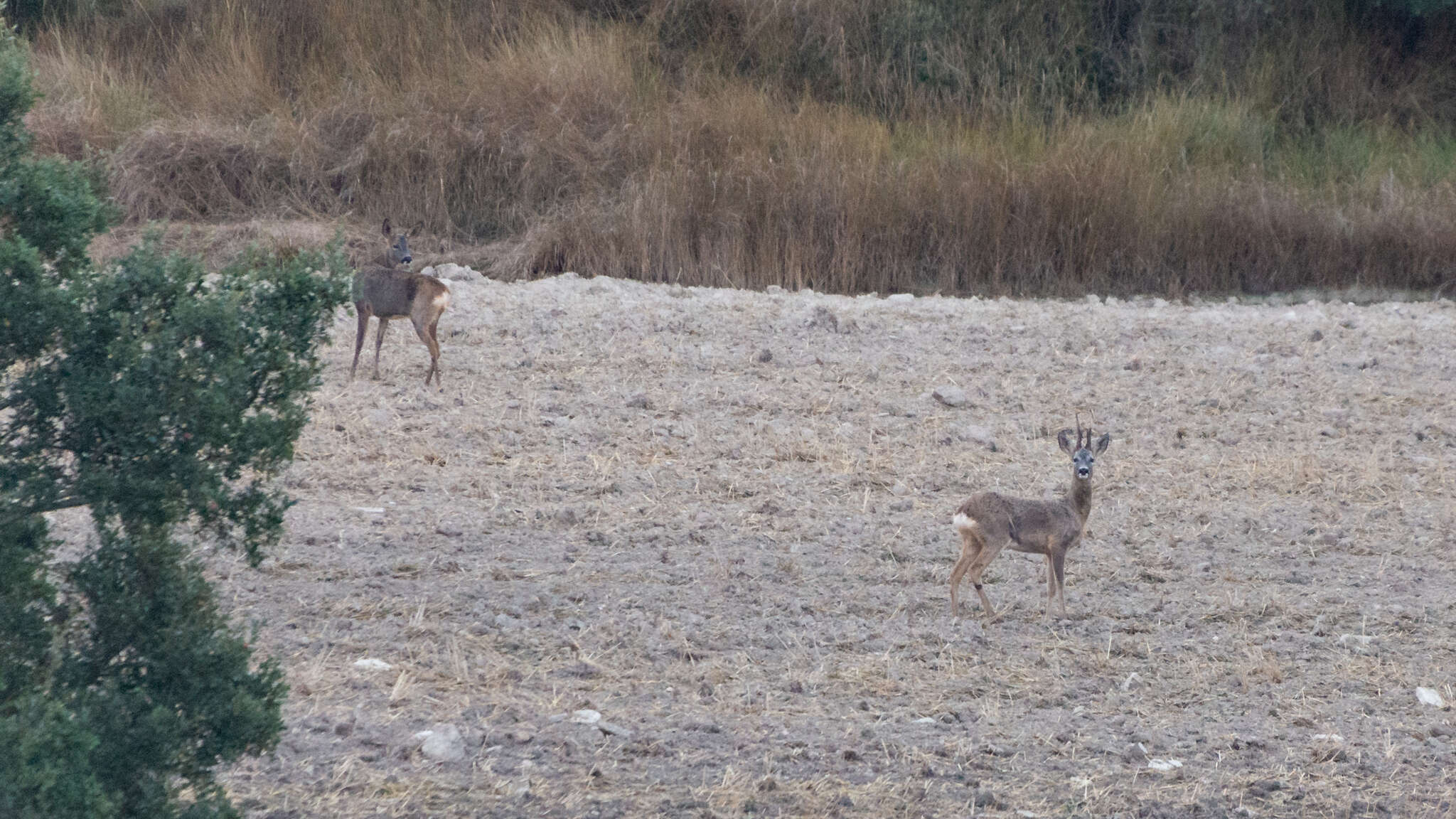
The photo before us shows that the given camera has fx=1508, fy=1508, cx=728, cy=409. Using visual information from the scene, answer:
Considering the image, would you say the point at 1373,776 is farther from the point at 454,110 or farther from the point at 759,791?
the point at 454,110

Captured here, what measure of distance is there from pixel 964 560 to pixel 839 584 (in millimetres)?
565

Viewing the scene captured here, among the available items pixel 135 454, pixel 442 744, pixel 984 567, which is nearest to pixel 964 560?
pixel 984 567

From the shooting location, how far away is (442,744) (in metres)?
4.83

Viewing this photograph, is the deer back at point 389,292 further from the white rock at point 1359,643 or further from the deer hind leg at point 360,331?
the white rock at point 1359,643

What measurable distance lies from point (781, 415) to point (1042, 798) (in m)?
4.77

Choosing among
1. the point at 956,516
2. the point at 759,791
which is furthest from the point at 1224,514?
the point at 759,791

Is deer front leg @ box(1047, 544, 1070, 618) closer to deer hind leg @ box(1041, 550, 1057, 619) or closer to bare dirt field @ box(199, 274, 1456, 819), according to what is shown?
Result: deer hind leg @ box(1041, 550, 1057, 619)

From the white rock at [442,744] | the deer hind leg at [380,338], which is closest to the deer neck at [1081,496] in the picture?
the white rock at [442,744]

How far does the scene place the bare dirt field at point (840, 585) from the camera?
4.88 meters

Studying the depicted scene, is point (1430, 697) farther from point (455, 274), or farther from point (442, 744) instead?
point (455, 274)

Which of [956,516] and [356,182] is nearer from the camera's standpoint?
[956,516]

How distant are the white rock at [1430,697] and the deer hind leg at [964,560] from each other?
1.75m

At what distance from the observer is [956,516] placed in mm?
6375

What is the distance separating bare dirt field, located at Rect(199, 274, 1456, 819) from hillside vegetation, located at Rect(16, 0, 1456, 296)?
4.62m
